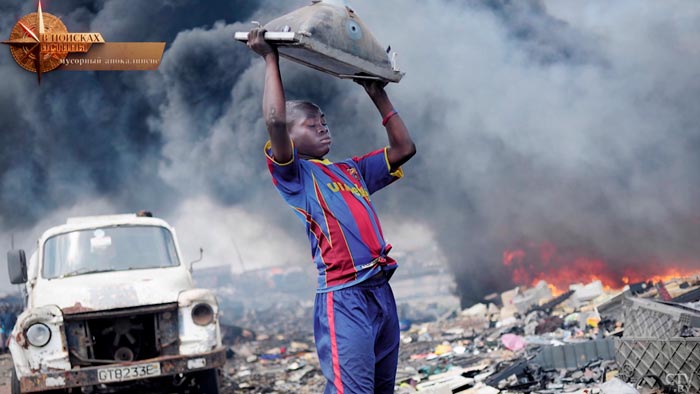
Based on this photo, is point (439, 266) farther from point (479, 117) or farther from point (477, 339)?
point (477, 339)

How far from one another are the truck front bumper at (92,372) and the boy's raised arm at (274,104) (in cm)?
429

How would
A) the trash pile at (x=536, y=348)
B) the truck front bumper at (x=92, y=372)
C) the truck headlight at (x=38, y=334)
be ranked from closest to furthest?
the trash pile at (x=536, y=348) < the truck front bumper at (x=92, y=372) < the truck headlight at (x=38, y=334)

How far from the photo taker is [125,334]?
7.03m

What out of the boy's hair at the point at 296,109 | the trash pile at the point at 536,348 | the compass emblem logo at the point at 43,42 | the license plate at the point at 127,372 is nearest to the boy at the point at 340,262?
the boy's hair at the point at 296,109

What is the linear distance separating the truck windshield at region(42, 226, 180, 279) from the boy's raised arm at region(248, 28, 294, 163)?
5.20 meters

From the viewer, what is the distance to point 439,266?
20.4 meters

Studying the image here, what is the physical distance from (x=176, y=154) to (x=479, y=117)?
309 inches

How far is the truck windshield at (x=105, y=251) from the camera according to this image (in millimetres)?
7629

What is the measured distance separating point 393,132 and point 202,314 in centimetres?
414

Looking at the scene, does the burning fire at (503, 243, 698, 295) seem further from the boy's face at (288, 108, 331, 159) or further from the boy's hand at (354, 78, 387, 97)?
the boy's face at (288, 108, 331, 159)

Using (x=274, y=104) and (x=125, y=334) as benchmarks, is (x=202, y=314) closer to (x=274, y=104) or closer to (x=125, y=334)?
(x=125, y=334)

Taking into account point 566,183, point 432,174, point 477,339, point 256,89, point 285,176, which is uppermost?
point 256,89

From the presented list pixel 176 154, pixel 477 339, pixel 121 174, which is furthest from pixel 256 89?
pixel 477 339

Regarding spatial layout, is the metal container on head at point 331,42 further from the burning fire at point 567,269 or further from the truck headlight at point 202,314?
the burning fire at point 567,269
